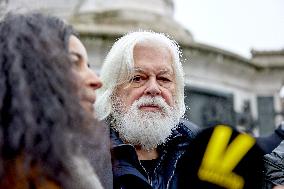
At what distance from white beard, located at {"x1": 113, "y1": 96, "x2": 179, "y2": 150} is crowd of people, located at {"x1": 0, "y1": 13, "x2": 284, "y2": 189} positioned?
25 mm

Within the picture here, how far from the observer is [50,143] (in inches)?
62.0

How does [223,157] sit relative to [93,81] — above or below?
below

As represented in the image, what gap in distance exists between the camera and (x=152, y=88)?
9.66ft

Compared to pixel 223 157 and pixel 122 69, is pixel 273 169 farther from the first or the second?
pixel 122 69

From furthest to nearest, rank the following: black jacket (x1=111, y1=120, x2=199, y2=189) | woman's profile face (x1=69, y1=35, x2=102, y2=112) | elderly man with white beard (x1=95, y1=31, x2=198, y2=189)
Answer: elderly man with white beard (x1=95, y1=31, x2=198, y2=189) → black jacket (x1=111, y1=120, x2=199, y2=189) → woman's profile face (x1=69, y1=35, x2=102, y2=112)

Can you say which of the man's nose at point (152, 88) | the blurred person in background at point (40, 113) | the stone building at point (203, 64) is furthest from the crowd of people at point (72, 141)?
the stone building at point (203, 64)

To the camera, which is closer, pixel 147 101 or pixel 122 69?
pixel 147 101

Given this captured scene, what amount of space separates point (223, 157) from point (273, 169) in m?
0.49

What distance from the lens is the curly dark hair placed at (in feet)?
5.10

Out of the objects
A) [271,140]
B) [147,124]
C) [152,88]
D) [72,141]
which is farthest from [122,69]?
[72,141]

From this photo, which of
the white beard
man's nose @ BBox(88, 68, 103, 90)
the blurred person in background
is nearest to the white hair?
the white beard

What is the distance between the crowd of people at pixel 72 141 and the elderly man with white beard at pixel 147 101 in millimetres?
18

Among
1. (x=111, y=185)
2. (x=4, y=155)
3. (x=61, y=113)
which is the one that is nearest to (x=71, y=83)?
(x=61, y=113)

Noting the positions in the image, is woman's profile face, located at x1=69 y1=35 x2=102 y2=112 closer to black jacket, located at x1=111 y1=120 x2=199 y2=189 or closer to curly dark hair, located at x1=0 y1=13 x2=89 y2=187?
curly dark hair, located at x1=0 y1=13 x2=89 y2=187
